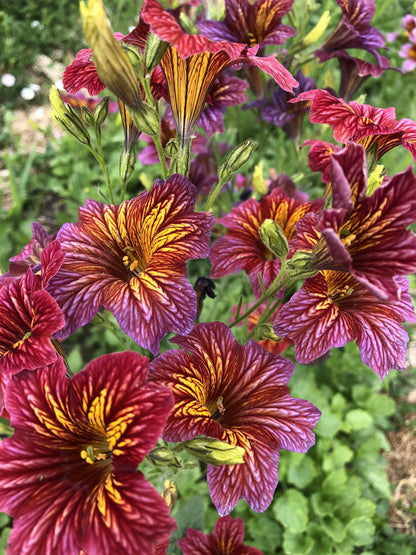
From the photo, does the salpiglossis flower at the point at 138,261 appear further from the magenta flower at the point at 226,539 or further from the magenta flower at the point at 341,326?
the magenta flower at the point at 226,539

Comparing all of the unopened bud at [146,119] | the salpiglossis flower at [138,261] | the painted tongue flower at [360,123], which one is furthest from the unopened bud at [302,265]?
the unopened bud at [146,119]

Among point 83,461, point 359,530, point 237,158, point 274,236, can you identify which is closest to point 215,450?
point 83,461

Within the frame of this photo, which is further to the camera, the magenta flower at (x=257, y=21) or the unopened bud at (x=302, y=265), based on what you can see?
the magenta flower at (x=257, y=21)

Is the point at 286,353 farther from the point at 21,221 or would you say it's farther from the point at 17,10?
the point at 17,10

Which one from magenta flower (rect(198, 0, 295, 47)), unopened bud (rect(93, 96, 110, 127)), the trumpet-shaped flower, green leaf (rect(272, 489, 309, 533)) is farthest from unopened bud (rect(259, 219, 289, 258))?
green leaf (rect(272, 489, 309, 533))

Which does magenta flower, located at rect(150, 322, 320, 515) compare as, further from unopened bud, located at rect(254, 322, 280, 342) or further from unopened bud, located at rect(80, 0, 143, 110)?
unopened bud, located at rect(80, 0, 143, 110)

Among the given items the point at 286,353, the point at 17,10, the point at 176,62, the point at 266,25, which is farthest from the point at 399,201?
the point at 17,10

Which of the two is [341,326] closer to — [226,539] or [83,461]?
[83,461]
